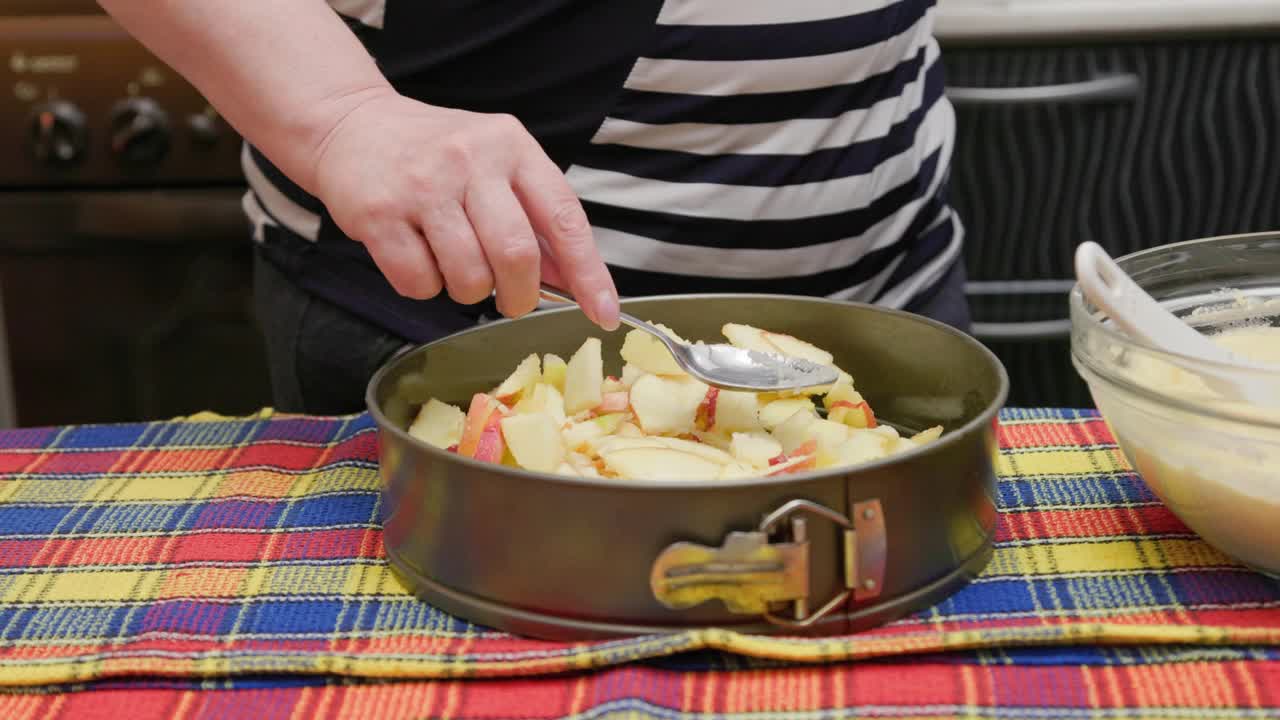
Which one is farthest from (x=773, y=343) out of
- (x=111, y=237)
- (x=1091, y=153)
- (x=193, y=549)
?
(x=111, y=237)

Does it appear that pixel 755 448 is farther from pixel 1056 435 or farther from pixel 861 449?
pixel 1056 435

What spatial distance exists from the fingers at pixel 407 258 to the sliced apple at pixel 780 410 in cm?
21

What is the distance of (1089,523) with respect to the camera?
73 cm

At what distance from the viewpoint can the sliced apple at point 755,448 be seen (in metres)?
0.70

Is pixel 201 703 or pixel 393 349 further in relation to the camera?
→ pixel 393 349

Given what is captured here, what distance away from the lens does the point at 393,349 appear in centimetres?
102

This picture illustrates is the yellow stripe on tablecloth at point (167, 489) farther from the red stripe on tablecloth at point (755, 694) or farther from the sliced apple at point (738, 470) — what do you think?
the sliced apple at point (738, 470)

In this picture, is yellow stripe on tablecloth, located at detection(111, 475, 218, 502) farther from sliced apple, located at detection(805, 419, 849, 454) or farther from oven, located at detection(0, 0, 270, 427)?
oven, located at detection(0, 0, 270, 427)

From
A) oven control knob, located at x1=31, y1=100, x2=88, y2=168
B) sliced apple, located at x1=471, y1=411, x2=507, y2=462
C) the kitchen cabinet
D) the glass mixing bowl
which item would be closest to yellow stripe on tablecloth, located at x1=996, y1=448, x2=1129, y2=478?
the glass mixing bowl

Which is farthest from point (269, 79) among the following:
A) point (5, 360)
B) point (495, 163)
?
point (5, 360)

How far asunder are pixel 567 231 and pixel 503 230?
4cm

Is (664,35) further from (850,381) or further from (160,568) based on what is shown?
(160,568)

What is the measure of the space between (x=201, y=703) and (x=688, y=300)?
1.32 ft

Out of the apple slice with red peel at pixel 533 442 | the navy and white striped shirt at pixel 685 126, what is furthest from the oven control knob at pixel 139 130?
the apple slice with red peel at pixel 533 442
